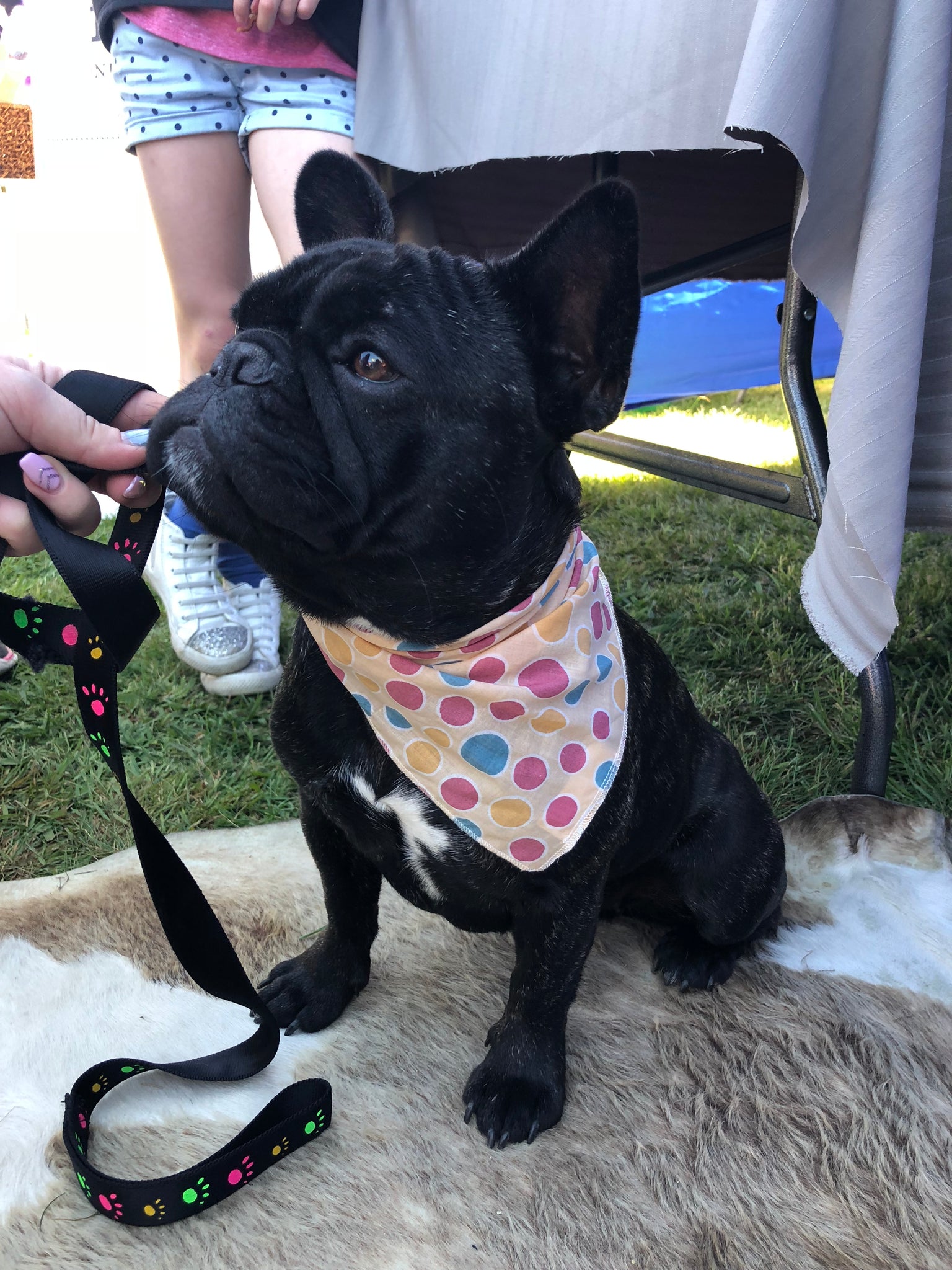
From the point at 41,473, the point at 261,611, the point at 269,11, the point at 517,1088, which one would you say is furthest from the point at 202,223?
the point at 517,1088

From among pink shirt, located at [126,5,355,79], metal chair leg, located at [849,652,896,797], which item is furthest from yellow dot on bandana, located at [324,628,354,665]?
pink shirt, located at [126,5,355,79]

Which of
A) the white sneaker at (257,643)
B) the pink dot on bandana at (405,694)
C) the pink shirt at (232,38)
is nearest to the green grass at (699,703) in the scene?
the white sneaker at (257,643)

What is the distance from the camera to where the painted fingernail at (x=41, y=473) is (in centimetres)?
116

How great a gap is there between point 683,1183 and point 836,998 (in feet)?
1.51

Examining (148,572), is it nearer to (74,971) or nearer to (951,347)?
(74,971)

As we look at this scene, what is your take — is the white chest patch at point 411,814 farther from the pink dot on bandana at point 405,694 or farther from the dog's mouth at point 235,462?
the dog's mouth at point 235,462

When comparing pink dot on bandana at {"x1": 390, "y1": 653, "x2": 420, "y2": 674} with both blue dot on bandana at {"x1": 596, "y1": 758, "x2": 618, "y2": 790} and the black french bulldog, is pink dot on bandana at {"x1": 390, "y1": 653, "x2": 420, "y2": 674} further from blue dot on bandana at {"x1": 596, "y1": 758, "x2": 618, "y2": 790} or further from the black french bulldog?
blue dot on bandana at {"x1": 596, "y1": 758, "x2": 618, "y2": 790}

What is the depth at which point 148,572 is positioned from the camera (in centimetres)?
304

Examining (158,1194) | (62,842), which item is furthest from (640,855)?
(62,842)

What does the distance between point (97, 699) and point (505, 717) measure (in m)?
0.56

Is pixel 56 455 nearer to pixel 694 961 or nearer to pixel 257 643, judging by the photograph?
pixel 694 961

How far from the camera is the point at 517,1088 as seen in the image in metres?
1.37

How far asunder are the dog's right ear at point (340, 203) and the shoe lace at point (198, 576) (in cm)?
130

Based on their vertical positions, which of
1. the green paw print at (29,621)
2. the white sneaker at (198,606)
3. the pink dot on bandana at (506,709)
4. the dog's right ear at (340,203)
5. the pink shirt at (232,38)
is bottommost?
the white sneaker at (198,606)
